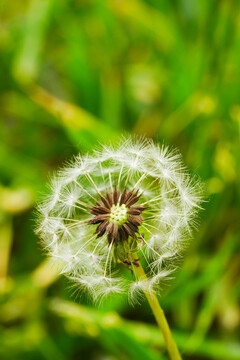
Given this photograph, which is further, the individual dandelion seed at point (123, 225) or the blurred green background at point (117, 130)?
the blurred green background at point (117, 130)

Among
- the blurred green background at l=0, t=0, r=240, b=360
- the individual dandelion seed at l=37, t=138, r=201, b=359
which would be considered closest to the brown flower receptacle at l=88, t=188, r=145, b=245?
the individual dandelion seed at l=37, t=138, r=201, b=359

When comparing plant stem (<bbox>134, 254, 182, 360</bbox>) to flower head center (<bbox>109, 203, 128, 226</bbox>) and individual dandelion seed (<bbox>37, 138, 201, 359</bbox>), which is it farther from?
flower head center (<bbox>109, 203, 128, 226</bbox>)

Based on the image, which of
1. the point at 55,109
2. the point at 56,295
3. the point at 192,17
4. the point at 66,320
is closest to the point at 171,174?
the point at 55,109

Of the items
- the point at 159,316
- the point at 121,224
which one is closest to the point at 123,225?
the point at 121,224

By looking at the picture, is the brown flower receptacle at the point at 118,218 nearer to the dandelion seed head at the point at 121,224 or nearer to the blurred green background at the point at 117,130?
the dandelion seed head at the point at 121,224

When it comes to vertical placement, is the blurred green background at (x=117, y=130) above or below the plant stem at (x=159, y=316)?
above

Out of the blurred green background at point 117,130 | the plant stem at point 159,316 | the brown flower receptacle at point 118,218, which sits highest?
the blurred green background at point 117,130

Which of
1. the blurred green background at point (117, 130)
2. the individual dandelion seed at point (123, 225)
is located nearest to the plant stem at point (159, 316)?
the individual dandelion seed at point (123, 225)

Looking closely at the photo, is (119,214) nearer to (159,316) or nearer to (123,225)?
(123,225)
